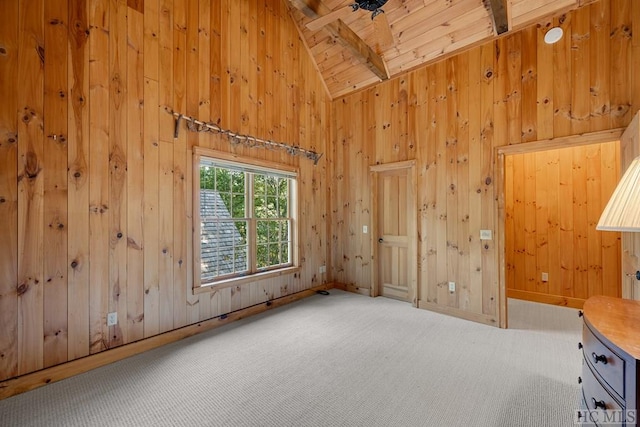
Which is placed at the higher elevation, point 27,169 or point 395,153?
point 395,153

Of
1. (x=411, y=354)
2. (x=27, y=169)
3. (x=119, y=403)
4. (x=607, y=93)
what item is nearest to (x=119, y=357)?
(x=119, y=403)

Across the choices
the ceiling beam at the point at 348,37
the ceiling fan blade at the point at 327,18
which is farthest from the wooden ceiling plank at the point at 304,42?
the ceiling fan blade at the point at 327,18

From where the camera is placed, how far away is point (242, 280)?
3705mm

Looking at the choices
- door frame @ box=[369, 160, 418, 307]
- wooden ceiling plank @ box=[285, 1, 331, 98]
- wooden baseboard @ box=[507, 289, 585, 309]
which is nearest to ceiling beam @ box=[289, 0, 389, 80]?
wooden ceiling plank @ box=[285, 1, 331, 98]

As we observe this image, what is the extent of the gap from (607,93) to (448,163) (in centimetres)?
159

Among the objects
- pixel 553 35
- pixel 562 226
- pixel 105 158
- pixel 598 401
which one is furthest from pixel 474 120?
pixel 105 158

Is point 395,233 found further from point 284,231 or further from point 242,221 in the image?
point 242,221

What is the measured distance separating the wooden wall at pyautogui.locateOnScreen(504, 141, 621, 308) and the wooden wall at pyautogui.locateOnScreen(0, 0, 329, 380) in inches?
164

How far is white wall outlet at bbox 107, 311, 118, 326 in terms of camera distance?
264cm

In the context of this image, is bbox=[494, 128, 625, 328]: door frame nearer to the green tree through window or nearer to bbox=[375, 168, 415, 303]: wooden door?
bbox=[375, 168, 415, 303]: wooden door

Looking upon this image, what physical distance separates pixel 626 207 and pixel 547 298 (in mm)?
3837

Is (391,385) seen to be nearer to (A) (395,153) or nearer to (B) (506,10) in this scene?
(A) (395,153)

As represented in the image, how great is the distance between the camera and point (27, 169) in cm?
228

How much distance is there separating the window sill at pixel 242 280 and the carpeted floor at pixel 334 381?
495mm
